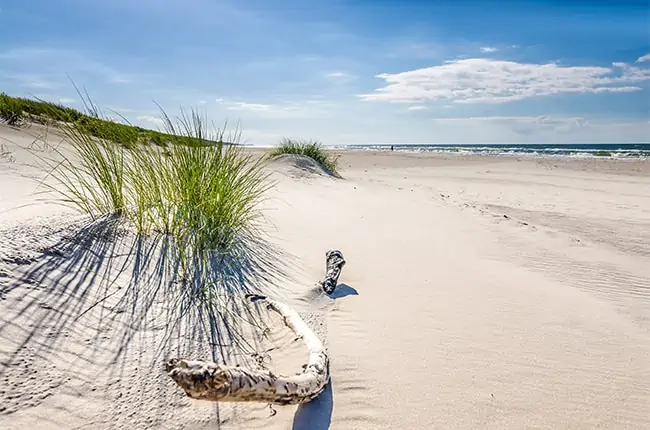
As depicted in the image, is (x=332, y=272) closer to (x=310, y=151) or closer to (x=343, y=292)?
(x=343, y=292)

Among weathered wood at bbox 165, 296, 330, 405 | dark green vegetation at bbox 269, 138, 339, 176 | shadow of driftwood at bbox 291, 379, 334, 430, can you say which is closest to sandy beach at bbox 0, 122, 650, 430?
shadow of driftwood at bbox 291, 379, 334, 430

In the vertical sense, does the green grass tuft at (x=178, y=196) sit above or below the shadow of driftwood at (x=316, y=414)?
above

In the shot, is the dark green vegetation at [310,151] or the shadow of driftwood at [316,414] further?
the dark green vegetation at [310,151]

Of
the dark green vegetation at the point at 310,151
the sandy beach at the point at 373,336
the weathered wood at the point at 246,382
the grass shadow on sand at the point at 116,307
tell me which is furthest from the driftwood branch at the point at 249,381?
the dark green vegetation at the point at 310,151

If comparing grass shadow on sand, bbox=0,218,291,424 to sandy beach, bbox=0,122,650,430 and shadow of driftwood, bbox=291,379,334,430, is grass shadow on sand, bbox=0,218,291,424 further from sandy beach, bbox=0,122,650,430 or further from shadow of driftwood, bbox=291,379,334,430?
shadow of driftwood, bbox=291,379,334,430

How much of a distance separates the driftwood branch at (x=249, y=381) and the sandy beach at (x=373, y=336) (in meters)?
0.10

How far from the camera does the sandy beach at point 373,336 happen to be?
1.65 meters

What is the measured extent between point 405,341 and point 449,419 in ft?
2.07

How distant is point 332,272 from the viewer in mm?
3100

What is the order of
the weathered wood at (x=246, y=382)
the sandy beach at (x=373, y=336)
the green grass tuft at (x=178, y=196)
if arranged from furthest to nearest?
1. the green grass tuft at (x=178, y=196)
2. the sandy beach at (x=373, y=336)
3. the weathered wood at (x=246, y=382)

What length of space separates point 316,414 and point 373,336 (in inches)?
30.8

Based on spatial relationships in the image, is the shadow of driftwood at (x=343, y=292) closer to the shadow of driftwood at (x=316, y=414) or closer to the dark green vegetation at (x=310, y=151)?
the shadow of driftwood at (x=316, y=414)

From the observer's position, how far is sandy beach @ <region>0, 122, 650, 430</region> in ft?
5.41

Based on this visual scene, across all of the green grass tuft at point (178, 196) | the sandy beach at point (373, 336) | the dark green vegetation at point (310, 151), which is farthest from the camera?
the dark green vegetation at point (310, 151)
